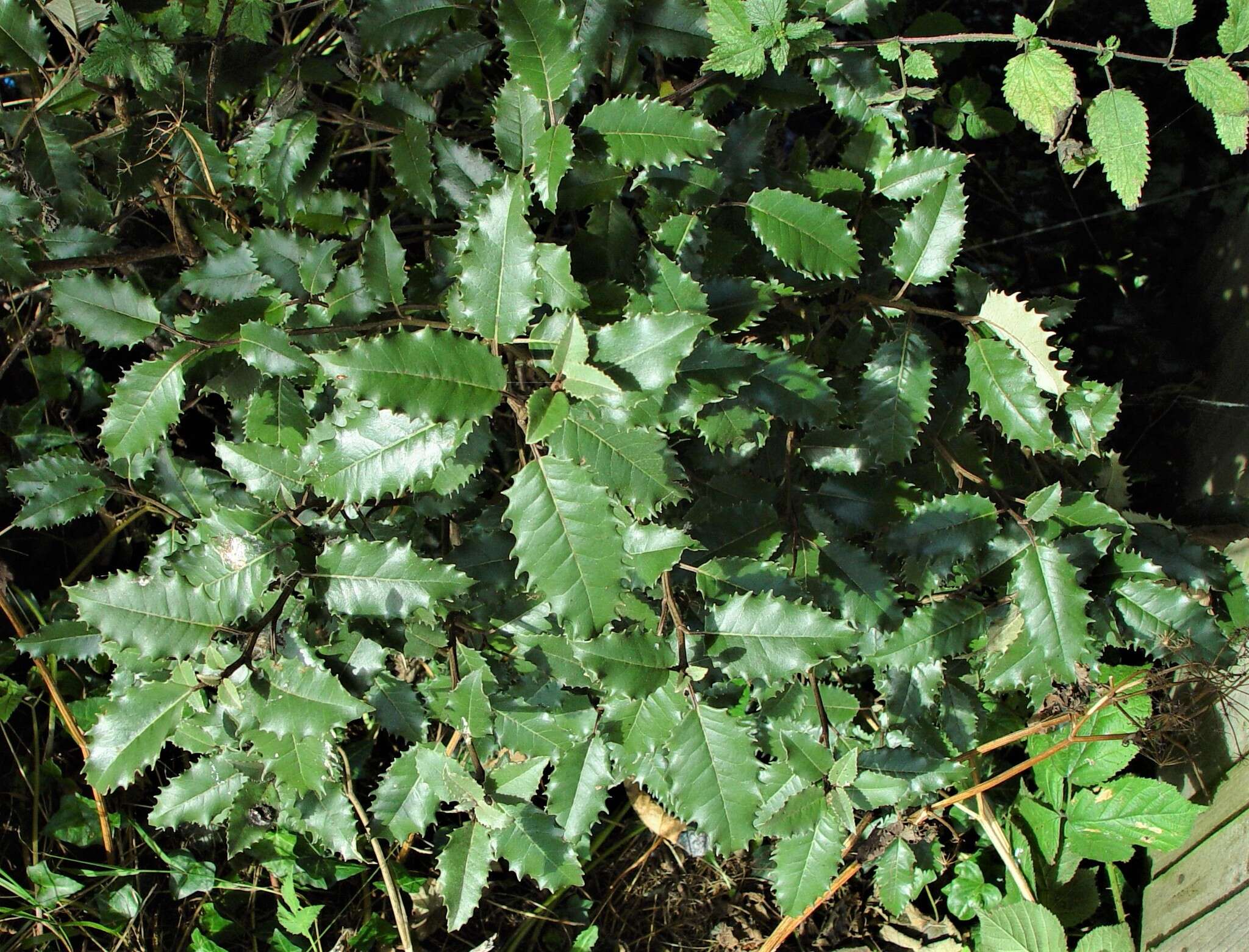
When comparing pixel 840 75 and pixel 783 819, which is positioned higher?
pixel 840 75

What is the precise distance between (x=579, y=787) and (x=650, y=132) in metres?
1.05

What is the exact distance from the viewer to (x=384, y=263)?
1.34 metres

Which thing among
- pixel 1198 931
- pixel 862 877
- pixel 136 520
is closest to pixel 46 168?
pixel 136 520

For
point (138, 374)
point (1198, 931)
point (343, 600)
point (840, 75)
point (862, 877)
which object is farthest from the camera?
point (862, 877)

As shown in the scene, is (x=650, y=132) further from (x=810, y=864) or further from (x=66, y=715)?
(x=66, y=715)

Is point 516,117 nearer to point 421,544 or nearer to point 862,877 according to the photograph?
point 421,544

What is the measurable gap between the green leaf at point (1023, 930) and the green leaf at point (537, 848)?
4.21ft

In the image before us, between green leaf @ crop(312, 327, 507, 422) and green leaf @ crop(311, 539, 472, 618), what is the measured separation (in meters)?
0.37

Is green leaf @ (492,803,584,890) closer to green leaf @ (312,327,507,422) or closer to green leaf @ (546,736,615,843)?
green leaf @ (546,736,615,843)

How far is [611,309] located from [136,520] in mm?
1542

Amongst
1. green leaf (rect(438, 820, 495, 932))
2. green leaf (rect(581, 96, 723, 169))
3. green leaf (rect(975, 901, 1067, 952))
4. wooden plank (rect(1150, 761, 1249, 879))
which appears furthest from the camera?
green leaf (rect(975, 901, 1067, 952))

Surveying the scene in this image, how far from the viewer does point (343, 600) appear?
1.47m

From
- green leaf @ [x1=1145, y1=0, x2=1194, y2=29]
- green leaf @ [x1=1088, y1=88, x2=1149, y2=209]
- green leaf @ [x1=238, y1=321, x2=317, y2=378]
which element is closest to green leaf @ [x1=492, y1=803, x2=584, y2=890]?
green leaf @ [x1=238, y1=321, x2=317, y2=378]

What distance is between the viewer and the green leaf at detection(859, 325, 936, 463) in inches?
61.6
